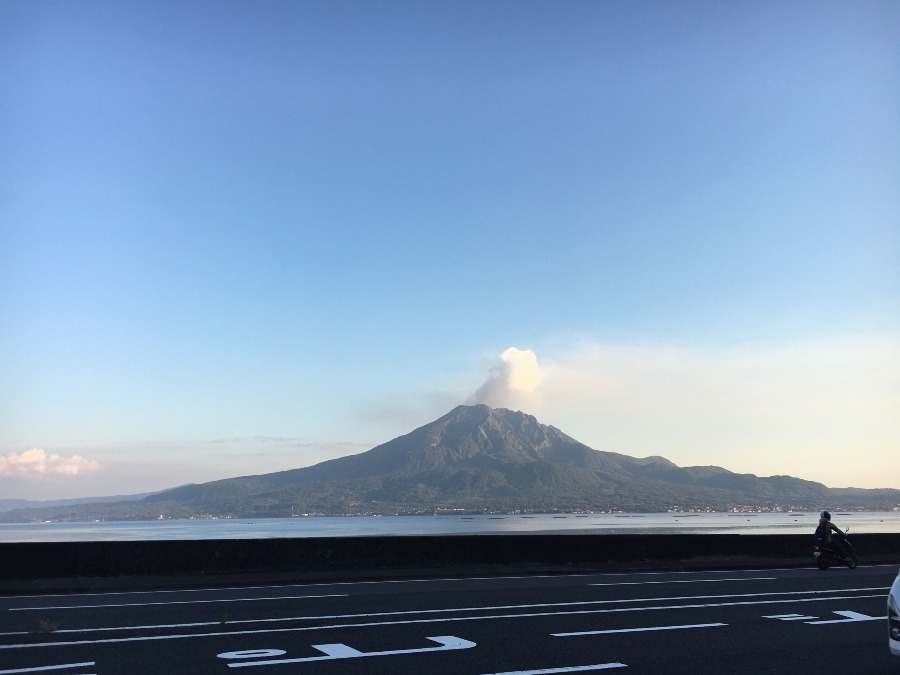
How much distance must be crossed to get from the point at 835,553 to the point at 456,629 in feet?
47.3

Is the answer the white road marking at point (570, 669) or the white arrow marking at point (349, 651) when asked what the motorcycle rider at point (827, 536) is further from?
the white road marking at point (570, 669)

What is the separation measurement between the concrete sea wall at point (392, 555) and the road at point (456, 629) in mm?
1578

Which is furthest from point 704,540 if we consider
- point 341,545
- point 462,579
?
point 341,545

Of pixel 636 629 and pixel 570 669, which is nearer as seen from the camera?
pixel 570 669

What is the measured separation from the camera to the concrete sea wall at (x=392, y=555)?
1886 cm

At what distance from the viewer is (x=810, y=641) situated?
11297 millimetres

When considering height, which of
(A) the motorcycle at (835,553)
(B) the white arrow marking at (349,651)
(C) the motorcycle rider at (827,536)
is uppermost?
(C) the motorcycle rider at (827,536)

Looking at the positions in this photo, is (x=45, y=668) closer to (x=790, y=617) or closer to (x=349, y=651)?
(x=349, y=651)

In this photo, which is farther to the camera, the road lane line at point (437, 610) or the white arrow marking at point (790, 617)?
the white arrow marking at point (790, 617)

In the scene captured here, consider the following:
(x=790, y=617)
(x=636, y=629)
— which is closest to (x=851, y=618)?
(x=790, y=617)

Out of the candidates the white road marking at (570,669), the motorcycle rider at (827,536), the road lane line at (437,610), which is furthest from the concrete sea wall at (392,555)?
the white road marking at (570,669)

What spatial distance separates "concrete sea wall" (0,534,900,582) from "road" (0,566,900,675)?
1578 mm

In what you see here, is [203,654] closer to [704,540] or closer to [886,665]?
[886,665]

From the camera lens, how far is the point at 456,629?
40.4ft
